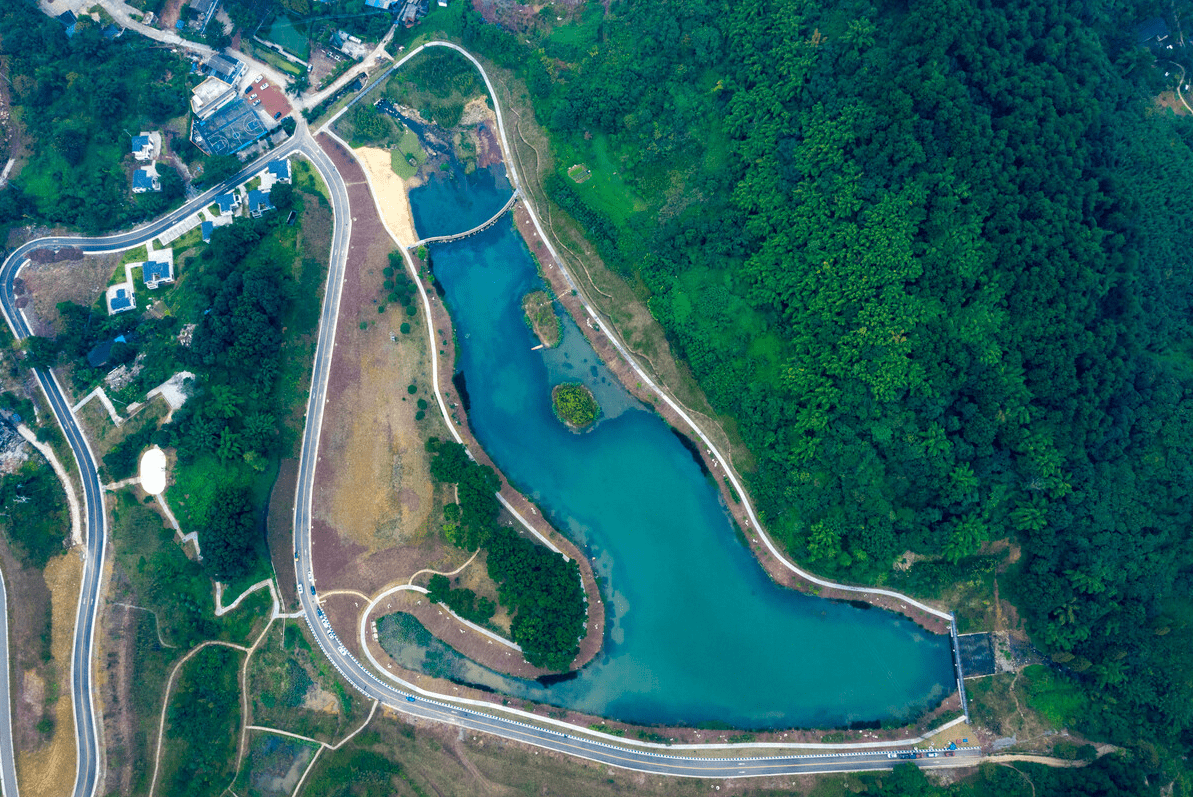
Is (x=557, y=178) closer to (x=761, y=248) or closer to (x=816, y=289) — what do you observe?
(x=761, y=248)

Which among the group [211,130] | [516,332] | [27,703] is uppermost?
[211,130]

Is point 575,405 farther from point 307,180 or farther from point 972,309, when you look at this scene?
point 307,180

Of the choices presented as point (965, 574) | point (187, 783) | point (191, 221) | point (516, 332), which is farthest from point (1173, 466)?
point (191, 221)

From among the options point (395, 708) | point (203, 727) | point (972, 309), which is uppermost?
point (972, 309)

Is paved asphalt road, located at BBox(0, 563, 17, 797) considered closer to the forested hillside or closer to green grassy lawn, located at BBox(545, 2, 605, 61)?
the forested hillside

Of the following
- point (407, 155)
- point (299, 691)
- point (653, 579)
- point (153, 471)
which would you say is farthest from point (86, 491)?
point (653, 579)

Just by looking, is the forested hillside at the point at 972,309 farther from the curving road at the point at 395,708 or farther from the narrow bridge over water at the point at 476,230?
the narrow bridge over water at the point at 476,230
